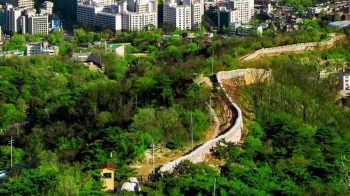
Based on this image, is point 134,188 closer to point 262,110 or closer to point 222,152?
point 222,152

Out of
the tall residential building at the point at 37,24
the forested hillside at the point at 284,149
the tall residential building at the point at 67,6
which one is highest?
the tall residential building at the point at 67,6

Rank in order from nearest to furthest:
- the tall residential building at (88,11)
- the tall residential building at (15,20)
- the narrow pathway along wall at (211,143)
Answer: the narrow pathway along wall at (211,143), the tall residential building at (15,20), the tall residential building at (88,11)

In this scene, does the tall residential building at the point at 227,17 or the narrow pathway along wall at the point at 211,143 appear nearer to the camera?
the narrow pathway along wall at the point at 211,143

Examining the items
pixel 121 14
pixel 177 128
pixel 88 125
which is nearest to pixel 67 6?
pixel 121 14

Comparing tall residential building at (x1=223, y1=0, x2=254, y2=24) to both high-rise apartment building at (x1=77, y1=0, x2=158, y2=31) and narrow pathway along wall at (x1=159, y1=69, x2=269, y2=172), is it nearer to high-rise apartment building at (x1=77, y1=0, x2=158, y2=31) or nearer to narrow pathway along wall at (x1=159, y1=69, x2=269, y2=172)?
high-rise apartment building at (x1=77, y1=0, x2=158, y2=31)

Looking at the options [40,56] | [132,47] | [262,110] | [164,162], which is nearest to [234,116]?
[262,110]

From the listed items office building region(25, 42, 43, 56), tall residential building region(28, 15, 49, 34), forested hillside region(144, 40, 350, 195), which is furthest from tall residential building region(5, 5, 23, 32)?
forested hillside region(144, 40, 350, 195)

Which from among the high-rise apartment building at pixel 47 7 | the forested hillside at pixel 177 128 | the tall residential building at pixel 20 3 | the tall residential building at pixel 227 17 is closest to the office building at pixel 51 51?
the forested hillside at pixel 177 128

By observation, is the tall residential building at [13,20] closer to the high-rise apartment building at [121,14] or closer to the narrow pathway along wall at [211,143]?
the high-rise apartment building at [121,14]

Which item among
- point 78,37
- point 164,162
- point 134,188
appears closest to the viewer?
point 134,188
